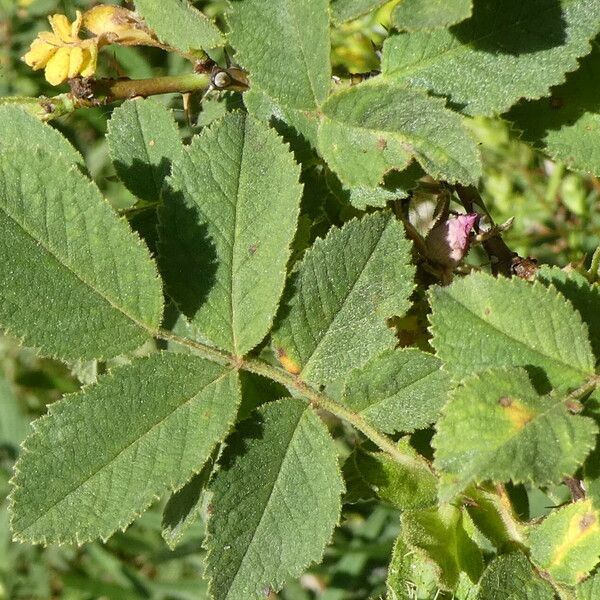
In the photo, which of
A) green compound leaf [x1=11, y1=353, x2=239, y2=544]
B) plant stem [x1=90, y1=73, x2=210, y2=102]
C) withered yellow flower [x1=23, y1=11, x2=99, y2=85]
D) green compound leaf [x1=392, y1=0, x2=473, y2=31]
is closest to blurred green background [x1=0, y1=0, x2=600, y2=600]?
plant stem [x1=90, y1=73, x2=210, y2=102]

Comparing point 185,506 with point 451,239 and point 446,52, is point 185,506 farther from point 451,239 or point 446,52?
point 446,52

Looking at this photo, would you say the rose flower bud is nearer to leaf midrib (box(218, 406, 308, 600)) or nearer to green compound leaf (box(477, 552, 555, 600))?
leaf midrib (box(218, 406, 308, 600))

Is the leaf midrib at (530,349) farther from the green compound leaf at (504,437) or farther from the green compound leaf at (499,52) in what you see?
the green compound leaf at (499,52)

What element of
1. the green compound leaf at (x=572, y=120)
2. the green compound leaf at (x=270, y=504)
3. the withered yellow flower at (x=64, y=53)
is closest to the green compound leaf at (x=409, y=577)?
the green compound leaf at (x=270, y=504)

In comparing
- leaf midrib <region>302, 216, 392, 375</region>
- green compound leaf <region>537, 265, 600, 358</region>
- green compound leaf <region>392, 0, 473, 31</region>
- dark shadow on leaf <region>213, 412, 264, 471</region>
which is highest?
green compound leaf <region>392, 0, 473, 31</region>

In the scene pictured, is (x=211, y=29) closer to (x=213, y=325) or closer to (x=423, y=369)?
(x=213, y=325)

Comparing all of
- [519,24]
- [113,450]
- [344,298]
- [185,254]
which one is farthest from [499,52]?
[113,450]
